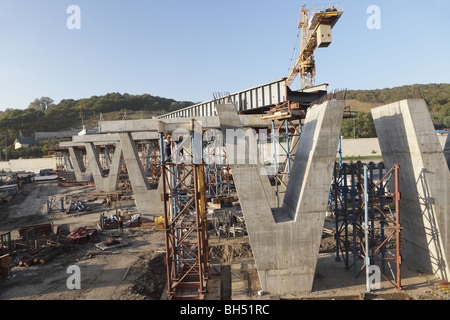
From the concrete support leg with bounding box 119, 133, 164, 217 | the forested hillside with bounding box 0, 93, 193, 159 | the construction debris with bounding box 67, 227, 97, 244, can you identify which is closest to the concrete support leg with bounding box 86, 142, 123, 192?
the concrete support leg with bounding box 119, 133, 164, 217

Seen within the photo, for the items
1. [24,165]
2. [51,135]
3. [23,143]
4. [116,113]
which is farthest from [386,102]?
[116,113]

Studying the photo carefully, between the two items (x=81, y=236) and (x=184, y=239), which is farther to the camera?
(x=81, y=236)

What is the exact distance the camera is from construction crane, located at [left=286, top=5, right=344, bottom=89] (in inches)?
1221

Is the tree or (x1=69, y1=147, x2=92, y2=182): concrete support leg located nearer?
(x1=69, y1=147, x2=92, y2=182): concrete support leg

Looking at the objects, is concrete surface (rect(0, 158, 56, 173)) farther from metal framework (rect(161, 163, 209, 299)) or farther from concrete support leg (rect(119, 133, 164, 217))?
metal framework (rect(161, 163, 209, 299))

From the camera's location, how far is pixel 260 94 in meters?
18.5

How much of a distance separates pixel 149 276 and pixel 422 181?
12686 mm

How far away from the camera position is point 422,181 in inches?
417

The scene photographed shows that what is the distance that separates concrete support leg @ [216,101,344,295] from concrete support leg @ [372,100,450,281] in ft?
11.6

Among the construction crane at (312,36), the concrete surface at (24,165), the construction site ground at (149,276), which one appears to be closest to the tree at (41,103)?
the concrete surface at (24,165)

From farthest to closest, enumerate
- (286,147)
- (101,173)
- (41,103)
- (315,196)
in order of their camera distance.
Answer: (41,103) < (101,173) < (286,147) < (315,196)

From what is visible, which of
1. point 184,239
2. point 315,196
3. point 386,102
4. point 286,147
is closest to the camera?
point 315,196

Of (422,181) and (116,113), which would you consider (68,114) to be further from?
(422,181)
